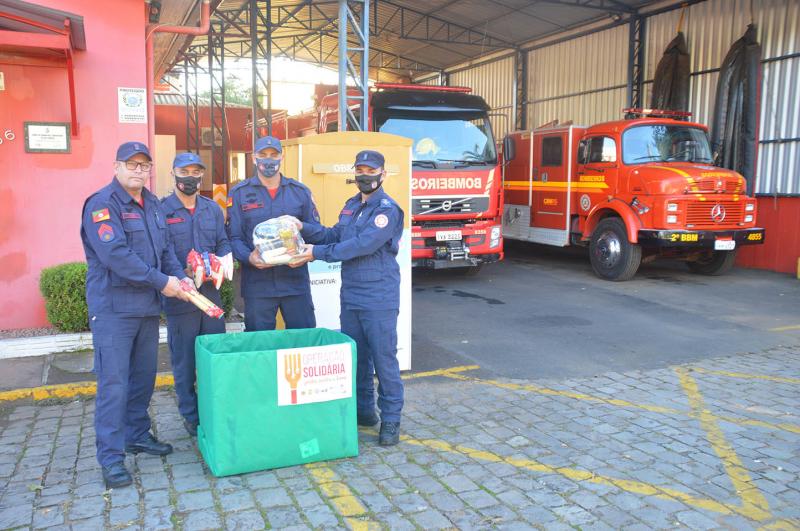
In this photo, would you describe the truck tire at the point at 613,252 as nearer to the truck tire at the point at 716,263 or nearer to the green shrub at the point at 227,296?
the truck tire at the point at 716,263

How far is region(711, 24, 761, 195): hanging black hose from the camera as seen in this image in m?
12.1

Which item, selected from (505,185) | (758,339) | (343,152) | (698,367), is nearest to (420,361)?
(343,152)

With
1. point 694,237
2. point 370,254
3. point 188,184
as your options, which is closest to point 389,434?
point 370,254

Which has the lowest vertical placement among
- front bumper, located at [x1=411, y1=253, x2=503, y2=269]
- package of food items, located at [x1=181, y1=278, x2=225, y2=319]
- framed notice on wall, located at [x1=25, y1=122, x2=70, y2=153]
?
front bumper, located at [x1=411, y1=253, x2=503, y2=269]

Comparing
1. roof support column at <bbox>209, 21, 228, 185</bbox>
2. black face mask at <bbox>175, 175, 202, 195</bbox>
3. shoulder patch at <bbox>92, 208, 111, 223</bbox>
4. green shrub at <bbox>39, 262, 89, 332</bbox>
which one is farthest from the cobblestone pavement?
roof support column at <bbox>209, 21, 228, 185</bbox>

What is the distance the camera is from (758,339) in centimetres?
727

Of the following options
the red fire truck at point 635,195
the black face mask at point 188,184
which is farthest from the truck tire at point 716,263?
the black face mask at point 188,184

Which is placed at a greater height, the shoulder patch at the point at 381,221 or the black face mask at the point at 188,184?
the black face mask at the point at 188,184

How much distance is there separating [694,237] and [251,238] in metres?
7.71

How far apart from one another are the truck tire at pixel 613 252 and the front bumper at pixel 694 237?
0.29m

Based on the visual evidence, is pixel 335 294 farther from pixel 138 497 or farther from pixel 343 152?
pixel 138 497

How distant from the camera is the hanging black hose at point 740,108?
1205 centimetres

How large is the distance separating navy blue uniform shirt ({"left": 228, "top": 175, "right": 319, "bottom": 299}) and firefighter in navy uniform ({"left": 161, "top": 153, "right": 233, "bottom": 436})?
171 millimetres

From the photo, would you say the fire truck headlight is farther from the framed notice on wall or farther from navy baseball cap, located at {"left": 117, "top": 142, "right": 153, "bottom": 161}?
navy baseball cap, located at {"left": 117, "top": 142, "right": 153, "bottom": 161}
